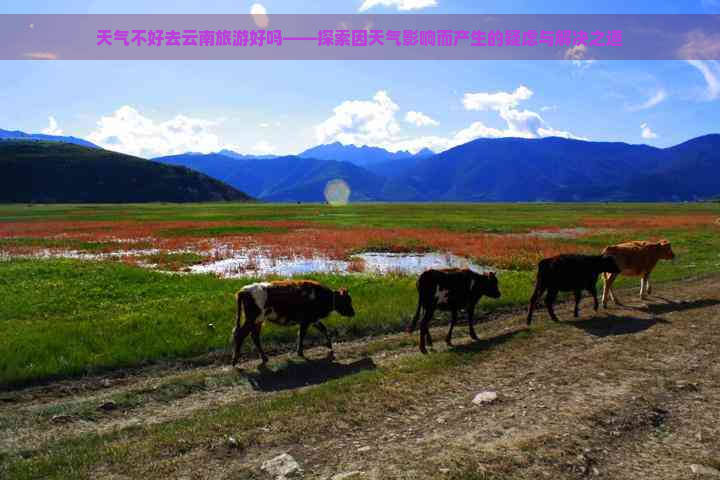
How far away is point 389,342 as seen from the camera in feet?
47.3

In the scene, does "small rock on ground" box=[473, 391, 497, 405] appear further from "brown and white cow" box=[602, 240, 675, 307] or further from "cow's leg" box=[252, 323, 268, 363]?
"brown and white cow" box=[602, 240, 675, 307]

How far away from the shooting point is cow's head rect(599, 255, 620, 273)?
1773 cm

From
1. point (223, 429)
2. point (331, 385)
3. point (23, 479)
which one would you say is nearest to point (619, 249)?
point (331, 385)

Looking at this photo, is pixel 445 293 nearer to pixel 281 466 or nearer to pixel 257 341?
pixel 257 341

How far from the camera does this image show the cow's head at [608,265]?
17.7 meters

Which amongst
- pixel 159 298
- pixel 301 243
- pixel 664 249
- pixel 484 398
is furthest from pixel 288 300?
pixel 301 243

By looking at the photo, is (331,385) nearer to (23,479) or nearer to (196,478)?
(196,478)

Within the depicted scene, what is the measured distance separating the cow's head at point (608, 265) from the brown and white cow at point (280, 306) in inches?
422

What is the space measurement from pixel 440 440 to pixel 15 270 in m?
29.8

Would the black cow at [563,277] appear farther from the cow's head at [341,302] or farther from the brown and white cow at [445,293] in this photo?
the cow's head at [341,302]

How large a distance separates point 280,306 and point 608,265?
508 inches

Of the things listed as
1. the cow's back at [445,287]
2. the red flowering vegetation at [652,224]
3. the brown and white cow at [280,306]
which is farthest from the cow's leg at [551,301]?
the red flowering vegetation at [652,224]

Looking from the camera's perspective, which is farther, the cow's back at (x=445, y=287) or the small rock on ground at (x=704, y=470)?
the cow's back at (x=445, y=287)

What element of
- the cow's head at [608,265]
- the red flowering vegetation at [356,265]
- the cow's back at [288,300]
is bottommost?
the red flowering vegetation at [356,265]
